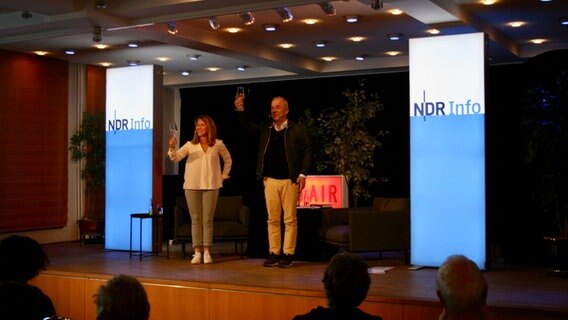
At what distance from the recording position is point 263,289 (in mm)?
6438

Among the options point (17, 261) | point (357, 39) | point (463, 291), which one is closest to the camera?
point (463, 291)

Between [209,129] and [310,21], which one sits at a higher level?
[310,21]

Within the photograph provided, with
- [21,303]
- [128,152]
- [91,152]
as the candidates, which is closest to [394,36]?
[128,152]

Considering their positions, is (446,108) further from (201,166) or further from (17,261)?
(17,261)

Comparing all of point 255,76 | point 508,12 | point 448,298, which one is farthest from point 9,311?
point 255,76

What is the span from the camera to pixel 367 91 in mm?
13352

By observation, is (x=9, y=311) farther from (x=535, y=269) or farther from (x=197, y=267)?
(x=535, y=269)

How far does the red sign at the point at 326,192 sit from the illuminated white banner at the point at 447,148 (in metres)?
2.85

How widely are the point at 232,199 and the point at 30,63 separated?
12.5ft

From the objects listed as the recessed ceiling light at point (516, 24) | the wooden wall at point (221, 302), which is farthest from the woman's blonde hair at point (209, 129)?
the recessed ceiling light at point (516, 24)

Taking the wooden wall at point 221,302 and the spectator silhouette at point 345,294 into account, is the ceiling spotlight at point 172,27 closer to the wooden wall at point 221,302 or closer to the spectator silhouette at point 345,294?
the wooden wall at point 221,302

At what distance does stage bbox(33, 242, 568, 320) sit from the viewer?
19.5 feet

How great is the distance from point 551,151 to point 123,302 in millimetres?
6191

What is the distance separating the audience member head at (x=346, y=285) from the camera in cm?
346
